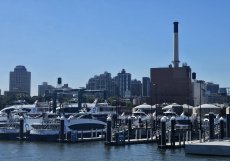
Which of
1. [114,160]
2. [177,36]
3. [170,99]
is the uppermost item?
[177,36]

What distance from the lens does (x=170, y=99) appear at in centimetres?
15438

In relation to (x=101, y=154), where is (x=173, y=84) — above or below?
above

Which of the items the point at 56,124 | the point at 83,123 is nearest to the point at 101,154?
the point at 56,124

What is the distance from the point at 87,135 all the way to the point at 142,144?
15771mm

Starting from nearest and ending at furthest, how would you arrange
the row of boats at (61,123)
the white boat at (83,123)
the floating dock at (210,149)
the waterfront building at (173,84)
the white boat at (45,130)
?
the floating dock at (210,149), the white boat at (45,130), the row of boats at (61,123), the white boat at (83,123), the waterfront building at (173,84)

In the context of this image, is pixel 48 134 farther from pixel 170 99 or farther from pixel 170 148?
pixel 170 99

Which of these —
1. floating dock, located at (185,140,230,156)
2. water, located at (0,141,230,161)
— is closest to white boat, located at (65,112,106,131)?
water, located at (0,141,230,161)

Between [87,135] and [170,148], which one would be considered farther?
Result: [87,135]

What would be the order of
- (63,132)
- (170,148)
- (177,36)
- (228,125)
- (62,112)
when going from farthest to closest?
(177,36)
(62,112)
(63,132)
(228,125)
(170,148)

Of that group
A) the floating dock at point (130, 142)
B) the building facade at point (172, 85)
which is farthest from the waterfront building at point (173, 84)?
the floating dock at point (130, 142)

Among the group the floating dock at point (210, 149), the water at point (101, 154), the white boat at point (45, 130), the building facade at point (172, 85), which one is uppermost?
the building facade at point (172, 85)

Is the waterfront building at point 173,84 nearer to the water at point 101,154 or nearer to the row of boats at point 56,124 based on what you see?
the row of boats at point 56,124

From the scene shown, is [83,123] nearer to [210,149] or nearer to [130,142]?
[130,142]

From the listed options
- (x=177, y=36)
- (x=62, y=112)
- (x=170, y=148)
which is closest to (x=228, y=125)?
(x=170, y=148)
